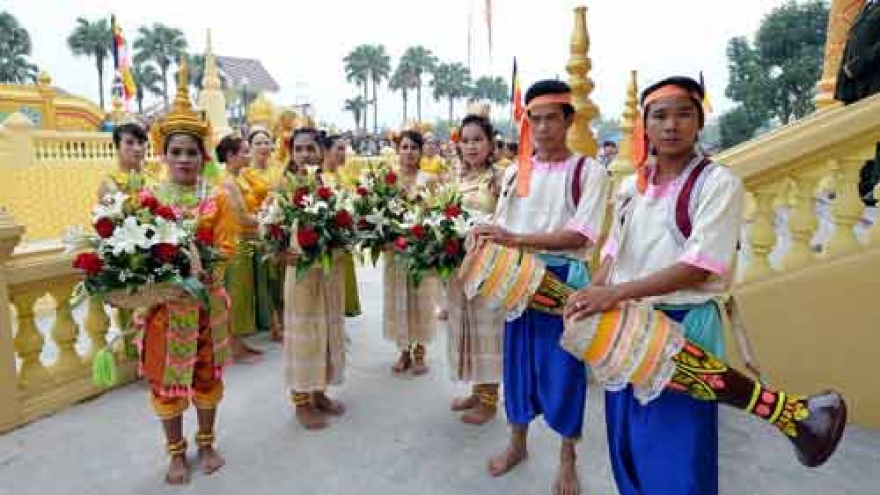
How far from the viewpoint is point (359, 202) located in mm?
3756

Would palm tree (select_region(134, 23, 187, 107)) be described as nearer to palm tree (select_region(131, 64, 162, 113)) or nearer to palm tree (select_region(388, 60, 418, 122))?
palm tree (select_region(131, 64, 162, 113))

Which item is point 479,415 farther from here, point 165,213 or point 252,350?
point 252,350

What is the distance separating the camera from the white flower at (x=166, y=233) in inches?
103

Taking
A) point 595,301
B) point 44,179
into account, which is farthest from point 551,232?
point 44,179

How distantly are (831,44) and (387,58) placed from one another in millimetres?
64602

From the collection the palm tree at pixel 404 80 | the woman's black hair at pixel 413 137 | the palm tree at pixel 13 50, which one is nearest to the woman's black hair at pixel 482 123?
the woman's black hair at pixel 413 137

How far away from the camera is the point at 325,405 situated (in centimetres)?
384

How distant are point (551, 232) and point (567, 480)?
4.05 ft

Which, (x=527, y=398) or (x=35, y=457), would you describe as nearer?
(x=527, y=398)

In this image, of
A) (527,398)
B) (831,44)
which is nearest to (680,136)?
(527,398)

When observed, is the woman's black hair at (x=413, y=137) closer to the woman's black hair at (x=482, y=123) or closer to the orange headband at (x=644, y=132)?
the woman's black hair at (x=482, y=123)

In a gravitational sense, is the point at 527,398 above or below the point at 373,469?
above

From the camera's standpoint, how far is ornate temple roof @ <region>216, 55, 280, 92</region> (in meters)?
34.0

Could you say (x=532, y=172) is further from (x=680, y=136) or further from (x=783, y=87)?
(x=783, y=87)
